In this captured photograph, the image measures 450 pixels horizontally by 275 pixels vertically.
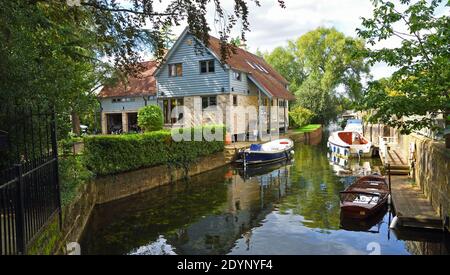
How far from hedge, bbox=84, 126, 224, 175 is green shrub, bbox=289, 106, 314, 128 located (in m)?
29.3

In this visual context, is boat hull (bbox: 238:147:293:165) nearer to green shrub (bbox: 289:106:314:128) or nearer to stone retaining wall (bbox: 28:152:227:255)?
stone retaining wall (bbox: 28:152:227:255)

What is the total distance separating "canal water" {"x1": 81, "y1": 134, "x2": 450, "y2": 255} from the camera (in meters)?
10.1

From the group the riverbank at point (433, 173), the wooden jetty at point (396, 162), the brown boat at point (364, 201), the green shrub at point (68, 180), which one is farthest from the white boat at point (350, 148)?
the green shrub at point (68, 180)

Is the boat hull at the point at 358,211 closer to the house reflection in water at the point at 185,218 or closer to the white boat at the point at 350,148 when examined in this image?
the house reflection in water at the point at 185,218

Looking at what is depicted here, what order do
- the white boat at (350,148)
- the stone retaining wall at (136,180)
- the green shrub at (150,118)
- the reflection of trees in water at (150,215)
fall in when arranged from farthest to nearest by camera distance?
1. the white boat at (350,148)
2. the green shrub at (150,118)
3. the stone retaining wall at (136,180)
4. the reflection of trees in water at (150,215)

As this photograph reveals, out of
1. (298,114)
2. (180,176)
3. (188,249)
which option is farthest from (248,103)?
(188,249)

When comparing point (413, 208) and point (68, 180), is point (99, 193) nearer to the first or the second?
point (68, 180)

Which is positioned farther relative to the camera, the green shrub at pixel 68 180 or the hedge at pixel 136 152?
the hedge at pixel 136 152

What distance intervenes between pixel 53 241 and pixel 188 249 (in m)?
3.91

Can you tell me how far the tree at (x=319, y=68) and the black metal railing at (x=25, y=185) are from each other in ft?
159

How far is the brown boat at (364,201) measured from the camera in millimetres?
12125

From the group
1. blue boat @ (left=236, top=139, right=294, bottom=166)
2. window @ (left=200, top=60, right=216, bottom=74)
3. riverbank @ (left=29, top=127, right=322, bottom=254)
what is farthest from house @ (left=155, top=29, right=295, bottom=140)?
riverbank @ (left=29, top=127, right=322, bottom=254)
